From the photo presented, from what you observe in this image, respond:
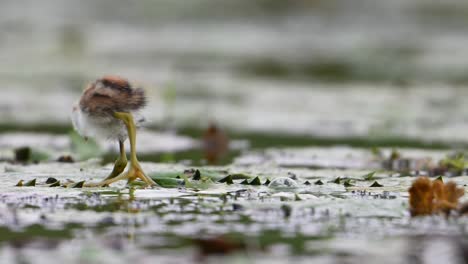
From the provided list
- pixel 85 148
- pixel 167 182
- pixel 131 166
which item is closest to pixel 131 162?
pixel 131 166

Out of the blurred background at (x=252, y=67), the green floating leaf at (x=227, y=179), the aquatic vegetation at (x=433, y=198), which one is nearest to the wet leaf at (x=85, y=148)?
the blurred background at (x=252, y=67)

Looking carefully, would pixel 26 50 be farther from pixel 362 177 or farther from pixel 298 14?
pixel 362 177

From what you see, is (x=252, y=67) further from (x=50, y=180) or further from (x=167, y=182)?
(x=167, y=182)

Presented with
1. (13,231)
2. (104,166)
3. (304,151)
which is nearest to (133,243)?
(13,231)

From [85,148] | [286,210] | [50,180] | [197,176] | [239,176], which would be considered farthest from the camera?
[85,148]

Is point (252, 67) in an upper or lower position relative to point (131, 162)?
upper

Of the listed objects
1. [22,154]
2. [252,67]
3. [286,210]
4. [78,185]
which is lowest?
[286,210]
